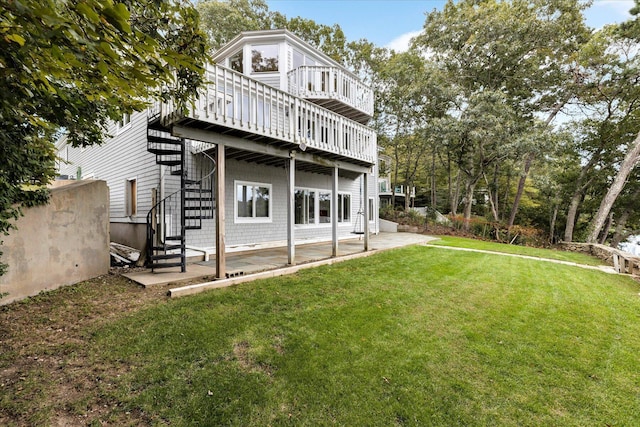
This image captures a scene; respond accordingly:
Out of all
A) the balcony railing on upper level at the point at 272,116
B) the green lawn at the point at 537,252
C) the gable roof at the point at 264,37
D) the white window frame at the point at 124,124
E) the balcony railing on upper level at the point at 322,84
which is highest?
the gable roof at the point at 264,37

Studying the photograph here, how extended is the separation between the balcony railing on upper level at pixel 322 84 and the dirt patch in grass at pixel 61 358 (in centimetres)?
→ 834

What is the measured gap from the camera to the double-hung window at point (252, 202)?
8.52 meters

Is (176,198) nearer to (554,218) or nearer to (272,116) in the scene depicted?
(272,116)

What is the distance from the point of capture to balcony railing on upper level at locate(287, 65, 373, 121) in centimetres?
1024

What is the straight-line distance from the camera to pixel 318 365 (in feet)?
9.59

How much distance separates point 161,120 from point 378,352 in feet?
16.7

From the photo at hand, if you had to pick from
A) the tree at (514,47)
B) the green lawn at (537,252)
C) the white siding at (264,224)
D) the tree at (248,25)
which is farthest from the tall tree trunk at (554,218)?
the tree at (248,25)

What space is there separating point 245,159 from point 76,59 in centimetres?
684

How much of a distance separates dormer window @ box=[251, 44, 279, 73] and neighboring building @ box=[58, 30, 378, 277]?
3 cm

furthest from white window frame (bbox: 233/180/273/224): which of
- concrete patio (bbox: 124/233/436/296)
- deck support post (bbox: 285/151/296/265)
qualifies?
deck support post (bbox: 285/151/296/265)

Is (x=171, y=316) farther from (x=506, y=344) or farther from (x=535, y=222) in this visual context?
(x=535, y=222)

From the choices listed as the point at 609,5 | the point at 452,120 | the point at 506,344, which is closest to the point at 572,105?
the point at 609,5

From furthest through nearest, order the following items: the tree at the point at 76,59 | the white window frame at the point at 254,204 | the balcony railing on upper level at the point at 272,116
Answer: the white window frame at the point at 254,204, the balcony railing on upper level at the point at 272,116, the tree at the point at 76,59

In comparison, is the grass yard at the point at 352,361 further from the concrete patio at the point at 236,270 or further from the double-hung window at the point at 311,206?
the double-hung window at the point at 311,206
